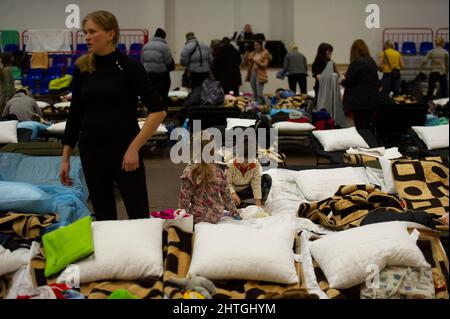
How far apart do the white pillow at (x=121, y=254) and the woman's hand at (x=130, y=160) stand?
0.24 meters

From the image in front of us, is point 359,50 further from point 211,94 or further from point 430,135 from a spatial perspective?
point 211,94

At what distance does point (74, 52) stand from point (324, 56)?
5765 millimetres

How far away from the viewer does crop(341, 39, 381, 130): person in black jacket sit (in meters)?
6.86

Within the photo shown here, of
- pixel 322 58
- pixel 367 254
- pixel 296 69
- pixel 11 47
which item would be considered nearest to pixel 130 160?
pixel 367 254

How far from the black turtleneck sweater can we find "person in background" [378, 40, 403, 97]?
4.55 meters

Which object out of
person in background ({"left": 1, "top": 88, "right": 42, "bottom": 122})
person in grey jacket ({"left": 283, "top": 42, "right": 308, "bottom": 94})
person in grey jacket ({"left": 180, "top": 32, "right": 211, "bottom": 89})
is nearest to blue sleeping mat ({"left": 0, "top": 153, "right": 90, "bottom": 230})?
person in background ({"left": 1, "top": 88, "right": 42, "bottom": 122})

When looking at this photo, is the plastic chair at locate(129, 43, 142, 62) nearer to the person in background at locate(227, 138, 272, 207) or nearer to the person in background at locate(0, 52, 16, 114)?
the person in background at locate(0, 52, 16, 114)

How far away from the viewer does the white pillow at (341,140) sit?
231 inches

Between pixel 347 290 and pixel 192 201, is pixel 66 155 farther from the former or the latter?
pixel 347 290

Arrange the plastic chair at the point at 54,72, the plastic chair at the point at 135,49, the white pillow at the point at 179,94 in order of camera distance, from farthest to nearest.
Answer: the plastic chair at the point at 135,49
the plastic chair at the point at 54,72
the white pillow at the point at 179,94

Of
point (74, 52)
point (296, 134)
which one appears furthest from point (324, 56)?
point (74, 52)

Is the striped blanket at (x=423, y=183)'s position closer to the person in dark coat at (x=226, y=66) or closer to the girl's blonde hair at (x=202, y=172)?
the girl's blonde hair at (x=202, y=172)

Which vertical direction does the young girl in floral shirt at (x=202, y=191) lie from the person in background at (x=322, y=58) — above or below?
below

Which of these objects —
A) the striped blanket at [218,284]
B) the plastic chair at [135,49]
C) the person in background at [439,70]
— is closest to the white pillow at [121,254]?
the striped blanket at [218,284]
